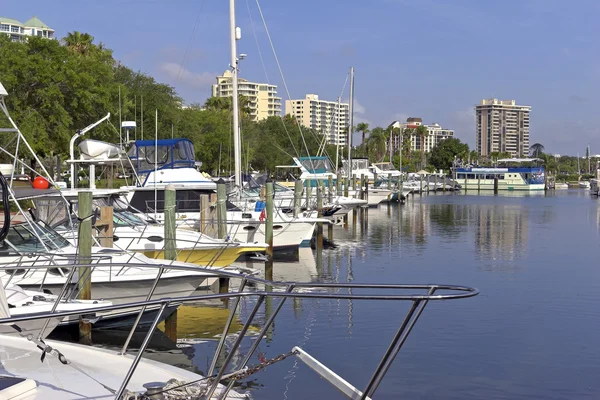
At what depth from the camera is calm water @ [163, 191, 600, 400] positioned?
11781mm

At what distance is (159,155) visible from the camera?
25922 millimetres

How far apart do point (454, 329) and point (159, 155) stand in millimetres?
13729

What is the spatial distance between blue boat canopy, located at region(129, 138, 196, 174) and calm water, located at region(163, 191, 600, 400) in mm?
4978

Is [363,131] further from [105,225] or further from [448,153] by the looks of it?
[105,225]

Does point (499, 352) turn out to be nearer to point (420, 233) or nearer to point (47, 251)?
point (47, 251)

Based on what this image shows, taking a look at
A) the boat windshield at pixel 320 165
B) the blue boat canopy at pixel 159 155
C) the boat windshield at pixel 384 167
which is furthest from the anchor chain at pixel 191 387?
the boat windshield at pixel 384 167

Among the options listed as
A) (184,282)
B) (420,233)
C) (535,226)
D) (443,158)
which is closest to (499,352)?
(184,282)

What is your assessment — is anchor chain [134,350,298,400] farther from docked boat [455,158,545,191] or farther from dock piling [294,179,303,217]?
docked boat [455,158,545,191]

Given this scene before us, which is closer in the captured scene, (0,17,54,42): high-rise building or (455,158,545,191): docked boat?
(455,158,545,191): docked boat

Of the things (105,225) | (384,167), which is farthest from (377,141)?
(105,225)

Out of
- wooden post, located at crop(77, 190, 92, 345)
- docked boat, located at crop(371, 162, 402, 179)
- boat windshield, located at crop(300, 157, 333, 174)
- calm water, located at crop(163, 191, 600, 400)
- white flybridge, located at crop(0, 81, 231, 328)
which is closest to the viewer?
calm water, located at crop(163, 191, 600, 400)

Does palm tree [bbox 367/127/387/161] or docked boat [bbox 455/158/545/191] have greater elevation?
palm tree [bbox 367/127/387/161]

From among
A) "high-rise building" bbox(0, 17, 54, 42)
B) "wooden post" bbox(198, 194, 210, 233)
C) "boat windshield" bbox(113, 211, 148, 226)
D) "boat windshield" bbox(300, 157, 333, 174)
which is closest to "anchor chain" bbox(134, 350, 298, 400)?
"boat windshield" bbox(113, 211, 148, 226)

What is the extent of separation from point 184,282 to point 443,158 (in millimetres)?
138659
